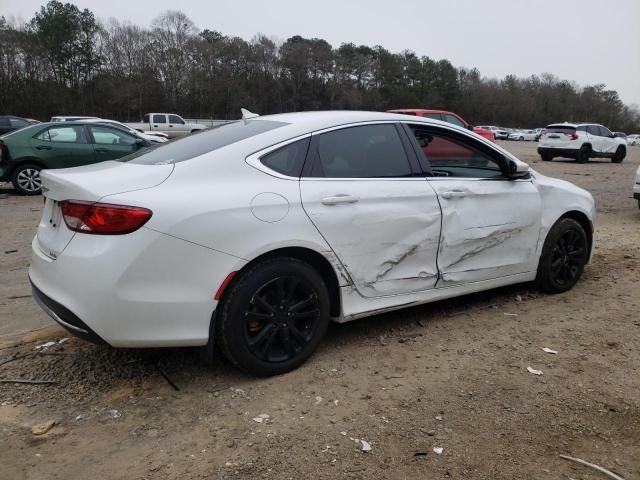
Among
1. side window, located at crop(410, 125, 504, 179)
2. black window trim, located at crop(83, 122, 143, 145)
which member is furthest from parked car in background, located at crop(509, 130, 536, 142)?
side window, located at crop(410, 125, 504, 179)

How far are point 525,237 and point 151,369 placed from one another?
3.05 metres

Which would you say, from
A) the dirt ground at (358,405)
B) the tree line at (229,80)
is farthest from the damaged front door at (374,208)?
the tree line at (229,80)

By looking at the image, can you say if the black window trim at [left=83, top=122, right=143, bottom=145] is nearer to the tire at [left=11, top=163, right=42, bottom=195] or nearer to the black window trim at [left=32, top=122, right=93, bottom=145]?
the black window trim at [left=32, top=122, right=93, bottom=145]

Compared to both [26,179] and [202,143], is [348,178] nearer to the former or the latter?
[202,143]

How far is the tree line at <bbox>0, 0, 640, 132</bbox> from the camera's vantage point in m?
55.8

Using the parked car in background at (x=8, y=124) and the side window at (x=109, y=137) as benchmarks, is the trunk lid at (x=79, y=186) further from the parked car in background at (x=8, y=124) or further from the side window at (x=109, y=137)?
the parked car in background at (x=8, y=124)


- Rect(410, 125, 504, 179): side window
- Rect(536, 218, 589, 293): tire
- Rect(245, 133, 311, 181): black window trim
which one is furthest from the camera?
Rect(536, 218, 589, 293): tire

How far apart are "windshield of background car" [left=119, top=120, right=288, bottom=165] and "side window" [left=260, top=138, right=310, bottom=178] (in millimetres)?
212

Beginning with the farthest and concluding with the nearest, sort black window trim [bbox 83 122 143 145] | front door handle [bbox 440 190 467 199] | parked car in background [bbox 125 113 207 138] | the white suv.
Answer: parked car in background [bbox 125 113 207 138] → the white suv → black window trim [bbox 83 122 143 145] → front door handle [bbox 440 190 467 199]

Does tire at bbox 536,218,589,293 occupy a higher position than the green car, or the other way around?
the green car

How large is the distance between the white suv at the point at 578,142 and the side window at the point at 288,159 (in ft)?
66.4

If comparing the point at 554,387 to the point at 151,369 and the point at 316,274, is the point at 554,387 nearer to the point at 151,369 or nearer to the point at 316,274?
the point at 316,274

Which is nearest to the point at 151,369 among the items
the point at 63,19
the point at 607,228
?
the point at 607,228

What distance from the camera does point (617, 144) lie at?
71.8 feet
